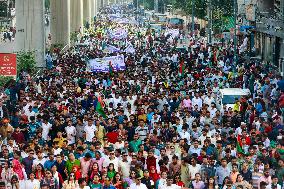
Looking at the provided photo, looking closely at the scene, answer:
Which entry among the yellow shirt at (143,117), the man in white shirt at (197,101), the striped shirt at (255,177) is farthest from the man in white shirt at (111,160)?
the man in white shirt at (197,101)

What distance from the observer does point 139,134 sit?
64.5 feet

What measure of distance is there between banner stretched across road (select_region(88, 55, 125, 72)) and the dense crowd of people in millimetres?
1755

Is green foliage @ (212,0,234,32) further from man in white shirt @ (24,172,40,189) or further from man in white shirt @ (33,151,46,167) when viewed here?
man in white shirt @ (24,172,40,189)

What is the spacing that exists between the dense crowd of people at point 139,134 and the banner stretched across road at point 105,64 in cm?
175

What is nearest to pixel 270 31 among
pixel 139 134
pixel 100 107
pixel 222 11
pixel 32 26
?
pixel 32 26

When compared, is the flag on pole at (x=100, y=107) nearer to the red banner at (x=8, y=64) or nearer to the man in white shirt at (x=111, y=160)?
the red banner at (x=8, y=64)

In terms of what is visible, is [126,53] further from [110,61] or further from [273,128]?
[273,128]

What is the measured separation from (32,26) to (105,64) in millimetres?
10668

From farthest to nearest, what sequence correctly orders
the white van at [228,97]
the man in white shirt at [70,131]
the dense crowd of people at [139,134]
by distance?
the white van at [228,97], the man in white shirt at [70,131], the dense crowd of people at [139,134]

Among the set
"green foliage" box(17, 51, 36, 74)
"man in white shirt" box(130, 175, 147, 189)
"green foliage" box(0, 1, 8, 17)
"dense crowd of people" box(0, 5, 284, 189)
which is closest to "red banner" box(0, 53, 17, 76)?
"dense crowd of people" box(0, 5, 284, 189)

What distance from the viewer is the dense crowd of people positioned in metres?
15.0

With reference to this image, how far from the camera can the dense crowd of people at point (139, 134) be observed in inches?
591

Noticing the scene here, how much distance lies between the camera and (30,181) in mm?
14445

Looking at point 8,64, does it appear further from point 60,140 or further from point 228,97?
point 60,140
